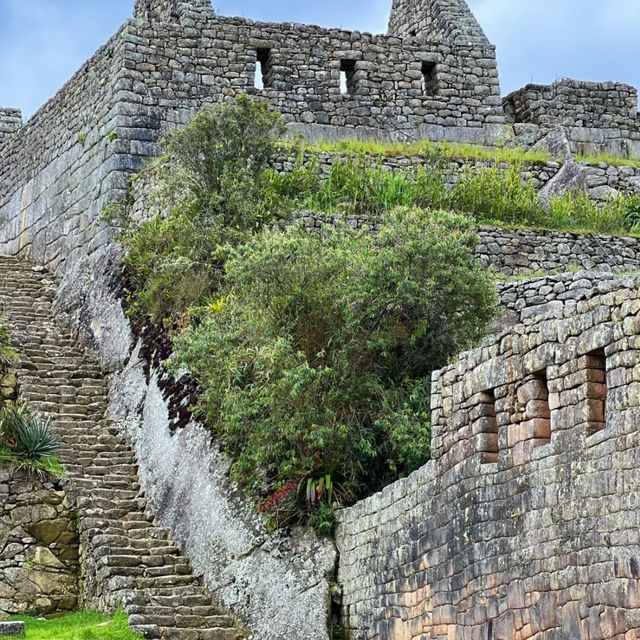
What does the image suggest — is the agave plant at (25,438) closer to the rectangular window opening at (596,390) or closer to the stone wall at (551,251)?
the stone wall at (551,251)

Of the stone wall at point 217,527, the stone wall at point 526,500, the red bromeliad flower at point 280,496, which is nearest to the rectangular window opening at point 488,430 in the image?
the stone wall at point 526,500

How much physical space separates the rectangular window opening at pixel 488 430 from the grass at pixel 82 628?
4761 mm

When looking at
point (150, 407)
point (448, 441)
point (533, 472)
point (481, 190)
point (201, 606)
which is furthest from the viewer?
point (481, 190)

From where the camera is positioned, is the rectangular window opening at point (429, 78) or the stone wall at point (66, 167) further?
the rectangular window opening at point (429, 78)

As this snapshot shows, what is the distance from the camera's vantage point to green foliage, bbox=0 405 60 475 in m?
18.8

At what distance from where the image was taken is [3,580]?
17578 millimetres

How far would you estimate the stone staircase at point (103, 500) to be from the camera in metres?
16.2

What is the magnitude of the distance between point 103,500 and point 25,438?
4.44 ft

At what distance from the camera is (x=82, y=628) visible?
51.4 feet

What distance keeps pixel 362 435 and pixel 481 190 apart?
818cm

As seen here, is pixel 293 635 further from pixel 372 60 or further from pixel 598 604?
pixel 372 60

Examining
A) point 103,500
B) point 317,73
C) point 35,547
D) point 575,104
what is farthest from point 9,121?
point 35,547

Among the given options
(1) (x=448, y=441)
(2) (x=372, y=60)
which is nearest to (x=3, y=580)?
(1) (x=448, y=441)

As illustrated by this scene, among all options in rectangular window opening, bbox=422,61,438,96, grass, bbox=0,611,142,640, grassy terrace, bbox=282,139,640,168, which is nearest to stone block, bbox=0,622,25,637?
grass, bbox=0,611,142,640
